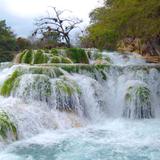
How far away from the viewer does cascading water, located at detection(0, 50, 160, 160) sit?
26.4 feet

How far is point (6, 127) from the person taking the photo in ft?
28.6

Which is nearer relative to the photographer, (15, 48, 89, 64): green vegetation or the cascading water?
the cascading water

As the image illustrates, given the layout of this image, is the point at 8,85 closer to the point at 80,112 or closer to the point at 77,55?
the point at 80,112

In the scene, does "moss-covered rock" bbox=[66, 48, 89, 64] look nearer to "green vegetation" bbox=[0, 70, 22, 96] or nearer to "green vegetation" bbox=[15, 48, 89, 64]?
"green vegetation" bbox=[15, 48, 89, 64]

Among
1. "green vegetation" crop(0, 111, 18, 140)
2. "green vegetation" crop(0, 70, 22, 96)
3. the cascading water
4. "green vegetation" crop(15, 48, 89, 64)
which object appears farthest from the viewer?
"green vegetation" crop(15, 48, 89, 64)

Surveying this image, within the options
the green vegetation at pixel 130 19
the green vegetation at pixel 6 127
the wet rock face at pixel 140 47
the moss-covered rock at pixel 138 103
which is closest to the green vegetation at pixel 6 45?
Answer: the wet rock face at pixel 140 47

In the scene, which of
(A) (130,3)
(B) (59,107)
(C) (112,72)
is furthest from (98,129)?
(A) (130,3)

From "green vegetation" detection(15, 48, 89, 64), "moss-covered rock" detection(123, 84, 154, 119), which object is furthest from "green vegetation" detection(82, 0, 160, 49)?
"moss-covered rock" detection(123, 84, 154, 119)

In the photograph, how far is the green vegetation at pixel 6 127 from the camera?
8.61 m

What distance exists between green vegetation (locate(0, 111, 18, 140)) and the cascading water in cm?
2

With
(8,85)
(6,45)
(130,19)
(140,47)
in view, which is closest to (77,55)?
(130,19)

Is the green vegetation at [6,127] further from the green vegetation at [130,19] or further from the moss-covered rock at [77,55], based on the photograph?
the moss-covered rock at [77,55]

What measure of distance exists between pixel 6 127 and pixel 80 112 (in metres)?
2.66

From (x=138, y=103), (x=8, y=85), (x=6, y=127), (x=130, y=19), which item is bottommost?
(x=6, y=127)
